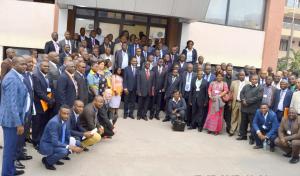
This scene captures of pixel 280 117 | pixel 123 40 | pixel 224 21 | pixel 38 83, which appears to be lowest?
pixel 280 117

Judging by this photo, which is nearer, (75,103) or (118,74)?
(75,103)

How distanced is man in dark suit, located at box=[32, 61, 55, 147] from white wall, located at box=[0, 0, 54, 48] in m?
6.55

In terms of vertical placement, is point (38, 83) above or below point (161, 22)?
below

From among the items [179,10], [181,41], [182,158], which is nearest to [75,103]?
[182,158]

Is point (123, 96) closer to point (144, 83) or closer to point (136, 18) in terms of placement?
point (144, 83)

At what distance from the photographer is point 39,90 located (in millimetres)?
7840

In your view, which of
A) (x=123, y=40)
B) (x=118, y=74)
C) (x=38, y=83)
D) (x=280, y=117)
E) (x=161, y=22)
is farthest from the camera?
(x=161, y=22)

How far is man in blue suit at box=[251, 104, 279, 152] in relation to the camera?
32.5 ft

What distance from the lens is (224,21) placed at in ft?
53.6

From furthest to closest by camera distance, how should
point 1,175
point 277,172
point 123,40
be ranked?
point 123,40 → point 277,172 → point 1,175

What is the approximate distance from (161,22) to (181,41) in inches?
57.8

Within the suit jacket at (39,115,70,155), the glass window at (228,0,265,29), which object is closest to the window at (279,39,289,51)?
the glass window at (228,0,265,29)

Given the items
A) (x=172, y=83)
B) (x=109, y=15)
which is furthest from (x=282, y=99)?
(x=109, y=15)

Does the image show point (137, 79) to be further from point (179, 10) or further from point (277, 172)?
point (277, 172)
